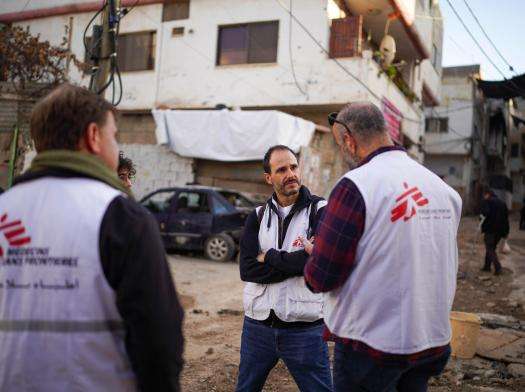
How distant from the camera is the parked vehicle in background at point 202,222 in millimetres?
10414

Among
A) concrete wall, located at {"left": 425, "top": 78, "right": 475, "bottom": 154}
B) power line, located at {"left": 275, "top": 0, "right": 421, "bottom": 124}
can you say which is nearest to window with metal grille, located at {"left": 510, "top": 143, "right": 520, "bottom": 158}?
concrete wall, located at {"left": 425, "top": 78, "right": 475, "bottom": 154}

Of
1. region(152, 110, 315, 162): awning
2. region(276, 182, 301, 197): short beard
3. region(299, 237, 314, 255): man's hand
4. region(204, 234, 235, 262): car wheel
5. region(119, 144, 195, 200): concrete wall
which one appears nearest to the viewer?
region(299, 237, 314, 255): man's hand

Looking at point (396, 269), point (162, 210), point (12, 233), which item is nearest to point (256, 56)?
point (162, 210)

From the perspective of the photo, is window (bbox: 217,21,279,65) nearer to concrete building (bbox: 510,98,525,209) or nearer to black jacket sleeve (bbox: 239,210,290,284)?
black jacket sleeve (bbox: 239,210,290,284)

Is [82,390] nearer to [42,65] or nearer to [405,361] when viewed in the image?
[405,361]

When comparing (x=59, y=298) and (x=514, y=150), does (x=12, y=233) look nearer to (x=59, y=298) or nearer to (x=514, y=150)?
(x=59, y=298)

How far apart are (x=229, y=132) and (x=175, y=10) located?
578 centimetres

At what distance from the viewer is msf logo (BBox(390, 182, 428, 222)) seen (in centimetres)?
183

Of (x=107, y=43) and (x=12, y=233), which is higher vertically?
(x=107, y=43)

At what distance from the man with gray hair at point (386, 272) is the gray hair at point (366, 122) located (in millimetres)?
82

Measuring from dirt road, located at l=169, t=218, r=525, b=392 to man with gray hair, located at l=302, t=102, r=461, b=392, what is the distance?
2371mm

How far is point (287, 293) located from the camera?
2566 mm

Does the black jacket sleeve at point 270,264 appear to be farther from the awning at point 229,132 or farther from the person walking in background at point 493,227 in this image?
the awning at point 229,132

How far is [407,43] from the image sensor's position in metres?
17.3
